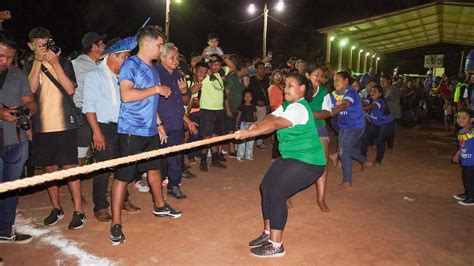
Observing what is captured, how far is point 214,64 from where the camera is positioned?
7.62 meters

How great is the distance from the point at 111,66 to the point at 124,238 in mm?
1981

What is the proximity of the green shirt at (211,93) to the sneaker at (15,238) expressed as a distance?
4.17 metres

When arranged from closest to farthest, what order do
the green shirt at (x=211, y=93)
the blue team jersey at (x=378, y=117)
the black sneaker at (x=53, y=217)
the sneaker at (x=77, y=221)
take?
1. the sneaker at (x=77, y=221)
2. the black sneaker at (x=53, y=217)
3. the green shirt at (x=211, y=93)
4. the blue team jersey at (x=378, y=117)

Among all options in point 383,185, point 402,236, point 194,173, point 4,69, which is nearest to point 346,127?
point 383,185

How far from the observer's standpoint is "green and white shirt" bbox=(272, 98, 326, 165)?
154 inches

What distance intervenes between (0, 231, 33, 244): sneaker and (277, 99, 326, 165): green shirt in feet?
9.57

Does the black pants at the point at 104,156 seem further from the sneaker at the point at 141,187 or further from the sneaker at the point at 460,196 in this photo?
the sneaker at the point at 460,196

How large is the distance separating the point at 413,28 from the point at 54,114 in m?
22.6

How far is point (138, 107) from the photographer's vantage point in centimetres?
428

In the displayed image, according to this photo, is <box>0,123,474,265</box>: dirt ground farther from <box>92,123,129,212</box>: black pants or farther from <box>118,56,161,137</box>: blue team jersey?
<box>118,56,161,137</box>: blue team jersey

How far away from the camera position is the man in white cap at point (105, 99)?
4570mm

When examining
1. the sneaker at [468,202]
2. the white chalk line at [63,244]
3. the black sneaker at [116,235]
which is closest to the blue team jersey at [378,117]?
the sneaker at [468,202]

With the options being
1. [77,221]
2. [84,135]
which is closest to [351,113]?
[84,135]

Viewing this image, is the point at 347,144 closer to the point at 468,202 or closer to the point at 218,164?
the point at 468,202
